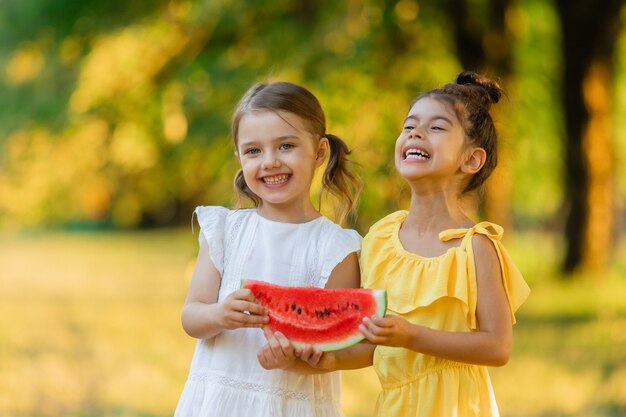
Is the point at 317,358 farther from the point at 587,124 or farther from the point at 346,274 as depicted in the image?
the point at 587,124

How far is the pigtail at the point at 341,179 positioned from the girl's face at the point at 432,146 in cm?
32

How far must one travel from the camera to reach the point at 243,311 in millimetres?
3188

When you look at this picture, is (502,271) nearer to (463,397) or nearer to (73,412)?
(463,397)

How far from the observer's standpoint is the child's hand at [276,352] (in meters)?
3.22

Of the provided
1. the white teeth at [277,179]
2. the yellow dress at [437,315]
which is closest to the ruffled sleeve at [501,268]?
the yellow dress at [437,315]

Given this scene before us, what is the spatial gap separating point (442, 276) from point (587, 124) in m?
11.3

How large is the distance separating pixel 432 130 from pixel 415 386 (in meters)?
0.83

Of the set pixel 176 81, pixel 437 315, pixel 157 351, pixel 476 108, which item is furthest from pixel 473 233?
pixel 176 81

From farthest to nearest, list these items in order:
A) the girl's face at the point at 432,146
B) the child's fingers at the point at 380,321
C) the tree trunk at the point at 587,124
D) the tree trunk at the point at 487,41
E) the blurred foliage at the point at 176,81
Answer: the tree trunk at the point at 587,124 < the tree trunk at the point at 487,41 < the blurred foliage at the point at 176,81 < the girl's face at the point at 432,146 < the child's fingers at the point at 380,321

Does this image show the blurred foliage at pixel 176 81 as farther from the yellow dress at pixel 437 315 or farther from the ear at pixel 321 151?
the yellow dress at pixel 437 315

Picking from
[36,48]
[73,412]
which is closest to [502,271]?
[73,412]

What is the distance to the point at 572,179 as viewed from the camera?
46.9 ft

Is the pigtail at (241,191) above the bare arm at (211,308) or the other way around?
above

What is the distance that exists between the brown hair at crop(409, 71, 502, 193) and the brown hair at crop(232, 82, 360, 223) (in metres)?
0.34
